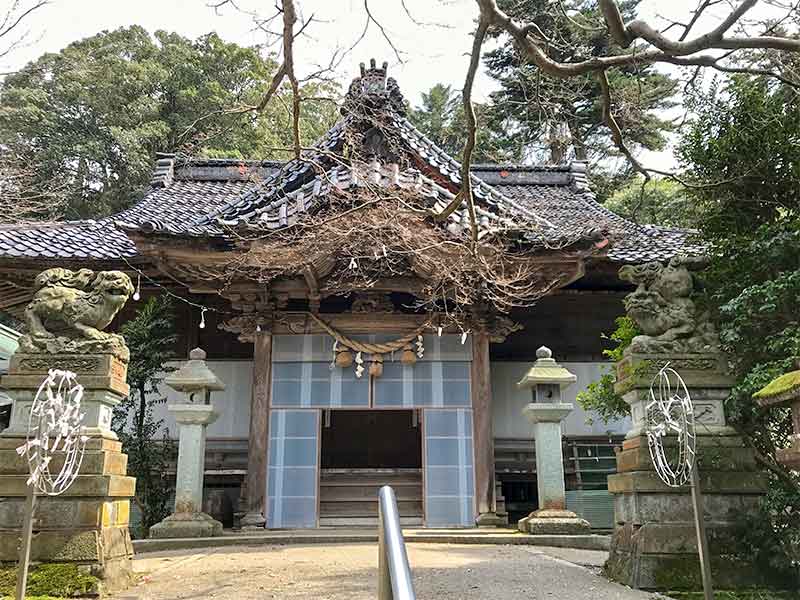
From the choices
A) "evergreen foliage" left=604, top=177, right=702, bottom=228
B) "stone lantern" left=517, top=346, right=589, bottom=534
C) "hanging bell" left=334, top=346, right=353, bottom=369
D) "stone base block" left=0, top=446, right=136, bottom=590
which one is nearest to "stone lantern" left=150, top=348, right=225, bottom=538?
"hanging bell" left=334, top=346, right=353, bottom=369

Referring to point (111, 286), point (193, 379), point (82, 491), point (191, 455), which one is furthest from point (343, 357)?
point (82, 491)

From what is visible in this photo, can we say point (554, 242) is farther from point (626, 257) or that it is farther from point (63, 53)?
point (63, 53)

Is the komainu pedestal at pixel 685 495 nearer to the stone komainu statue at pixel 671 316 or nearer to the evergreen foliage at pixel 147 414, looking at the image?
the stone komainu statue at pixel 671 316

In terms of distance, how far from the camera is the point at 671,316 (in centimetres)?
521

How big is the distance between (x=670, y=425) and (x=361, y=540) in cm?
473

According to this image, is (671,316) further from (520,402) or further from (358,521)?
(358,521)

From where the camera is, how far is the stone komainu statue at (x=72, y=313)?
4.97 meters

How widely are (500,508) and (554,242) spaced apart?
4.14 meters

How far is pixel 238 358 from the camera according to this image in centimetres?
1107

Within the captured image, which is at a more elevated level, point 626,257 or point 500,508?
point 626,257

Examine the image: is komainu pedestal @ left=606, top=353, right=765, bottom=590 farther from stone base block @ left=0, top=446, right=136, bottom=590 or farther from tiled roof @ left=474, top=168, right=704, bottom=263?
tiled roof @ left=474, top=168, right=704, bottom=263

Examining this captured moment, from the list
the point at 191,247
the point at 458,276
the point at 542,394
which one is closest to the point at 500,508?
the point at 542,394

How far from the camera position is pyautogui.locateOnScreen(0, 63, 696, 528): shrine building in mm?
8805

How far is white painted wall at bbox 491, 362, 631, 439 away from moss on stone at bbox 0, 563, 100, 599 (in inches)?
296
